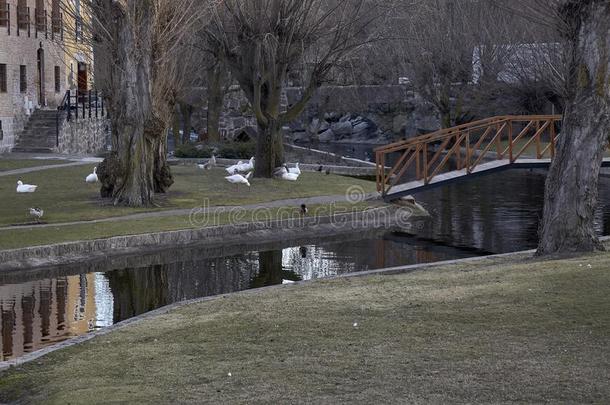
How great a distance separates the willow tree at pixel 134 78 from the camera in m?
25.8

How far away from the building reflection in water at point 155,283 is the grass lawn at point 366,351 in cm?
239

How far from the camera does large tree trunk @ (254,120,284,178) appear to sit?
111 feet

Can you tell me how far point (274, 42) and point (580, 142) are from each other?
52.6 ft

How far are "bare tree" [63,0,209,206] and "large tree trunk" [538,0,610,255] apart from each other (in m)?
12.1

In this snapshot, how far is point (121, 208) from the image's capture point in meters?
26.1

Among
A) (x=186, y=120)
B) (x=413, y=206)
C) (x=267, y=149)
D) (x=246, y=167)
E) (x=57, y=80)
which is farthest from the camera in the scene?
(x=57, y=80)

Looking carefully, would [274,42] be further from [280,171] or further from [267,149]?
[280,171]

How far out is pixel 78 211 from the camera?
998 inches

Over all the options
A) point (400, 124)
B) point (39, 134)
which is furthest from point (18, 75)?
point (400, 124)

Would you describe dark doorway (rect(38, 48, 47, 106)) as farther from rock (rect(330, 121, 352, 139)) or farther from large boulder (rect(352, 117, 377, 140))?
large boulder (rect(352, 117, 377, 140))

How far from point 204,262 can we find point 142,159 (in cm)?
590

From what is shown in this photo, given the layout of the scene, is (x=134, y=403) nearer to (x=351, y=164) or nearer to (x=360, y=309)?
(x=360, y=309)

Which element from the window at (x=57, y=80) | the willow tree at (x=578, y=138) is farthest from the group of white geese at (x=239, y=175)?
the window at (x=57, y=80)

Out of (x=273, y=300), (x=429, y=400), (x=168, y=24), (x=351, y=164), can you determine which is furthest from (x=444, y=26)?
(x=429, y=400)
